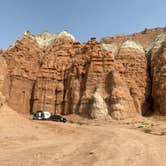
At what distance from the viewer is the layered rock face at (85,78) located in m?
39.2

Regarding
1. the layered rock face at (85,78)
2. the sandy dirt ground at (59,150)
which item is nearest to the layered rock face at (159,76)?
the layered rock face at (85,78)

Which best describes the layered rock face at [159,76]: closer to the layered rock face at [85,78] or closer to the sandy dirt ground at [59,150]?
the layered rock face at [85,78]

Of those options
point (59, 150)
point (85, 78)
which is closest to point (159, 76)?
point (85, 78)

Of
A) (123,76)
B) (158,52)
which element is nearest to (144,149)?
(123,76)

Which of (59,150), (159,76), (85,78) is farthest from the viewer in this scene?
(85,78)

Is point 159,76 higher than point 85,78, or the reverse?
point 159,76

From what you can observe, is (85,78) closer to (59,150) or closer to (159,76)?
(159,76)

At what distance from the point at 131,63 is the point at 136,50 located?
9.27 ft

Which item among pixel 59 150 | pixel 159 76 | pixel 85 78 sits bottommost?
pixel 59 150

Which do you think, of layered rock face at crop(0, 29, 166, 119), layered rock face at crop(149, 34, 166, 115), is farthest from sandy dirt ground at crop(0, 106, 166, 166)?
layered rock face at crop(149, 34, 166, 115)

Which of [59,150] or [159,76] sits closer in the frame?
[59,150]

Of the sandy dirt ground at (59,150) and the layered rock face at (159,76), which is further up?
the layered rock face at (159,76)

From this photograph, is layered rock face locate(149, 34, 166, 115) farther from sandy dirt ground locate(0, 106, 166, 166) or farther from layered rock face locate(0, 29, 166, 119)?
sandy dirt ground locate(0, 106, 166, 166)

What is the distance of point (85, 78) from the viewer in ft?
140
